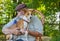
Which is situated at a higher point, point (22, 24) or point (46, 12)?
point (22, 24)

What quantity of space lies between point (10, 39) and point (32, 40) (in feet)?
0.83

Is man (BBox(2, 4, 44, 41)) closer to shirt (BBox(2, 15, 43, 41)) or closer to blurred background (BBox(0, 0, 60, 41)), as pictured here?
shirt (BBox(2, 15, 43, 41))

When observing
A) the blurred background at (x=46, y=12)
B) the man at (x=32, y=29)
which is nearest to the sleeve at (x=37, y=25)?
the man at (x=32, y=29)

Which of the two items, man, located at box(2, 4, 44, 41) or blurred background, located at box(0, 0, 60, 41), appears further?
blurred background, located at box(0, 0, 60, 41)

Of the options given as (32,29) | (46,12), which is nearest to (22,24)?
(32,29)

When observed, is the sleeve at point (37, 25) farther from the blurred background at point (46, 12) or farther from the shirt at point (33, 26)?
the blurred background at point (46, 12)

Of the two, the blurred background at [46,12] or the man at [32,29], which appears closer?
the man at [32,29]

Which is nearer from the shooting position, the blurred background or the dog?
the dog

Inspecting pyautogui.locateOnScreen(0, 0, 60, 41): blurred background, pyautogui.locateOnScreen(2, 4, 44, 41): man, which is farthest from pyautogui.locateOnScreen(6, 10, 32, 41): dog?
pyautogui.locateOnScreen(0, 0, 60, 41): blurred background

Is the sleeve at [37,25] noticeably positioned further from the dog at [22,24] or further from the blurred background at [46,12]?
the blurred background at [46,12]

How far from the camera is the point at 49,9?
15.5 ft

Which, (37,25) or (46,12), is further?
(46,12)

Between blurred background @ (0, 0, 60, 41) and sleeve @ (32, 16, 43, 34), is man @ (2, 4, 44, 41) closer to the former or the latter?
sleeve @ (32, 16, 43, 34)

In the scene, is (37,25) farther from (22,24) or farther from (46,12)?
(46,12)
